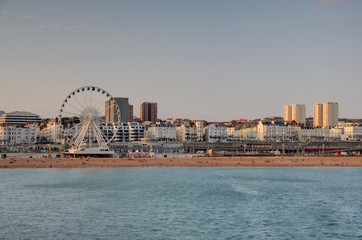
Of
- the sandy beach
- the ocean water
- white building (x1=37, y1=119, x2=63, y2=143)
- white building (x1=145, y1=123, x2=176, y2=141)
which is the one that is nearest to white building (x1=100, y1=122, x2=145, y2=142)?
white building (x1=145, y1=123, x2=176, y2=141)

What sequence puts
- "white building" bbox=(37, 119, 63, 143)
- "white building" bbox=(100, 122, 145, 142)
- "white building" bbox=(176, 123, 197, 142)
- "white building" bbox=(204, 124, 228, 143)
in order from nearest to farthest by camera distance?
"white building" bbox=(37, 119, 63, 143) → "white building" bbox=(100, 122, 145, 142) → "white building" bbox=(176, 123, 197, 142) → "white building" bbox=(204, 124, 228, 143)

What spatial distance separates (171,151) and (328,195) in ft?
305

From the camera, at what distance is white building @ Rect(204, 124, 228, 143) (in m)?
176

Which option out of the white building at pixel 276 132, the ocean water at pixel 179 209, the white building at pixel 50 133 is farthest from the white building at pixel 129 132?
the ocean water at pixel 179 209

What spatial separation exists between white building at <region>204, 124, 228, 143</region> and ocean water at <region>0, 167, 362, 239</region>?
11700 centimetres

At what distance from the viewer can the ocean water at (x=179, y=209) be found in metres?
28.7

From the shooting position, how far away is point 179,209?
36.8 meters

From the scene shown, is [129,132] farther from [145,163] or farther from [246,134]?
[145,163]

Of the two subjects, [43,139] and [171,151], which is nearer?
[171,151]

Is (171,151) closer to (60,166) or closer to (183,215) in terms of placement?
(60,166)

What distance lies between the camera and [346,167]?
8750cm

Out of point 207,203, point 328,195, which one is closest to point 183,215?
point 207,203

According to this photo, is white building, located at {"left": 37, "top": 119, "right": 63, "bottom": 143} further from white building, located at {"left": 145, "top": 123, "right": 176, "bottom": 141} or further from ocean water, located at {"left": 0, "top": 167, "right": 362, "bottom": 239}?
ocean water, located at {"left": 0, "top": 167, "right": 362, "bottom": 239}

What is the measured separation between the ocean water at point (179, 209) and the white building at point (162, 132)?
351 ft
